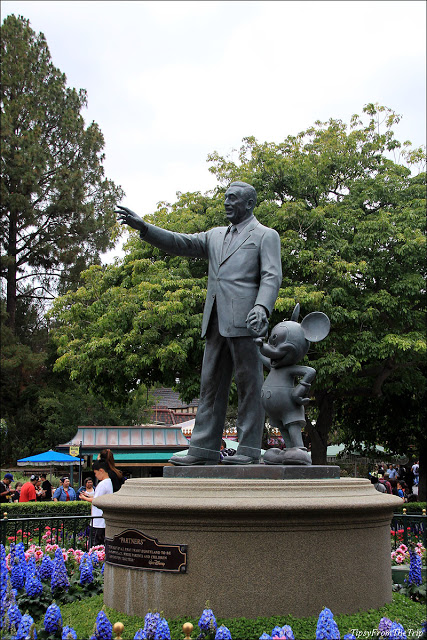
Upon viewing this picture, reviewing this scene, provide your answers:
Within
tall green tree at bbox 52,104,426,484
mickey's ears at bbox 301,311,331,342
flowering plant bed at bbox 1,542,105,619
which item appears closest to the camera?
flowering plant bed at bbox 1,542,105,619

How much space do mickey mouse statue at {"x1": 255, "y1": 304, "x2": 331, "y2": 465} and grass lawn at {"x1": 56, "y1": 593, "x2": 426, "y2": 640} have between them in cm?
129

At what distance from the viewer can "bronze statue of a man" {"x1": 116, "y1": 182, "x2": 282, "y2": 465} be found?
6.05m

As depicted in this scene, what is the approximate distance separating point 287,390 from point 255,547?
4.94ft

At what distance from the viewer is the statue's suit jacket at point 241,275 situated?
6.07 m

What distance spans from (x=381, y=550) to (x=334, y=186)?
14.2 meters

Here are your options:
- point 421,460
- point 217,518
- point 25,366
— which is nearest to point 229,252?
point 217,518

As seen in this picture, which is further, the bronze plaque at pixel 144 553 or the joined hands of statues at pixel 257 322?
A: the joined hands of statues at pixel 257 322

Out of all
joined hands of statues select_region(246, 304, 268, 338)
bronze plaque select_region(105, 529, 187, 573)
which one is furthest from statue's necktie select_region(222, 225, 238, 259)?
bronze plaque select_region(105, 529, 187, 573)

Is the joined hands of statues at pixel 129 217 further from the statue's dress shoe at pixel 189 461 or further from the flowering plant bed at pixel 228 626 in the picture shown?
the flowering plant bed at pixel 228 626

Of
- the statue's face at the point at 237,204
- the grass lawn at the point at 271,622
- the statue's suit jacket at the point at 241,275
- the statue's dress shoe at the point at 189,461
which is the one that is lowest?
the grass lawn at the point at 271,622

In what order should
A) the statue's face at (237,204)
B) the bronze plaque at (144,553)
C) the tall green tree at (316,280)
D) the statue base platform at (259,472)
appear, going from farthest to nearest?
the tall green tree at (316,280) → the statue's face at (237,204) → the statue base platform at (259,472) → the bronze plaque at (144,553)

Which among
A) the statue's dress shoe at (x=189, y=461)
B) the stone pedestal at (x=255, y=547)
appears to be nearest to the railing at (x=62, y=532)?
the statue's dress shoe at (x=189, y=461)

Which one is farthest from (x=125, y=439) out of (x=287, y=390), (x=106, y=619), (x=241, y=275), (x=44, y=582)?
(x=106, y=619)

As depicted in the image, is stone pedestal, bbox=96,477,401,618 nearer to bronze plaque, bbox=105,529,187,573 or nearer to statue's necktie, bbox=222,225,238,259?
bronze plaque, bbox=105,529,187,573
